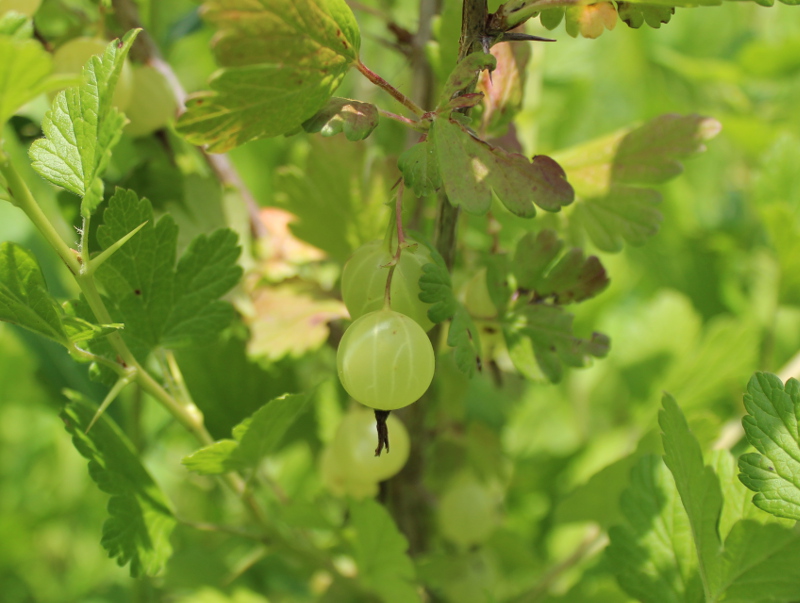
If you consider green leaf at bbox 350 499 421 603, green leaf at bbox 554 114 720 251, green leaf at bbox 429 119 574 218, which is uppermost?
green leaf at bbox 429 119 574 218

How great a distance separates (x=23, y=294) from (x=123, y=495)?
5.7 inches

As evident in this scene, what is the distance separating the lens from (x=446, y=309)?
407 millimetres

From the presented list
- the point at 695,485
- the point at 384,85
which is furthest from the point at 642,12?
the point at 695,485

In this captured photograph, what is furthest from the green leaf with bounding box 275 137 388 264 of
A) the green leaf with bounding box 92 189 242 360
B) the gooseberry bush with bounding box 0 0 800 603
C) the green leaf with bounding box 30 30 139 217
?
the green leaf with bounding box 30 30 139 217

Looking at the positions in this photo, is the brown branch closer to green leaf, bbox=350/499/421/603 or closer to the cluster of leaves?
green leaf, bbox=350/499/421/603

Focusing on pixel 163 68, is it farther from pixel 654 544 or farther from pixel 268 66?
pixel 654 544

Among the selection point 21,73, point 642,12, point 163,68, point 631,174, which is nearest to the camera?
point 21,73

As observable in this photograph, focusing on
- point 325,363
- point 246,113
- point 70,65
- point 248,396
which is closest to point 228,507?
point 325,363

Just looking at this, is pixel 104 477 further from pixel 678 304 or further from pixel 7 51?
pixel 678 304

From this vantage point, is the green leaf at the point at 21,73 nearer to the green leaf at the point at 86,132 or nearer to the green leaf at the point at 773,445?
the green leaf at the point at 86,132

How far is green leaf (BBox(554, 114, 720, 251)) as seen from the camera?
51cm

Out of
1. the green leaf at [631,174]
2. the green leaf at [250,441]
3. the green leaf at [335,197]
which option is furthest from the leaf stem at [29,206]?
the green leaf at [631,174]

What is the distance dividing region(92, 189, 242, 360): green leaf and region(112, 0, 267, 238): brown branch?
0.14 m

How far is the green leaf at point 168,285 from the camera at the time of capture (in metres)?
0.45
